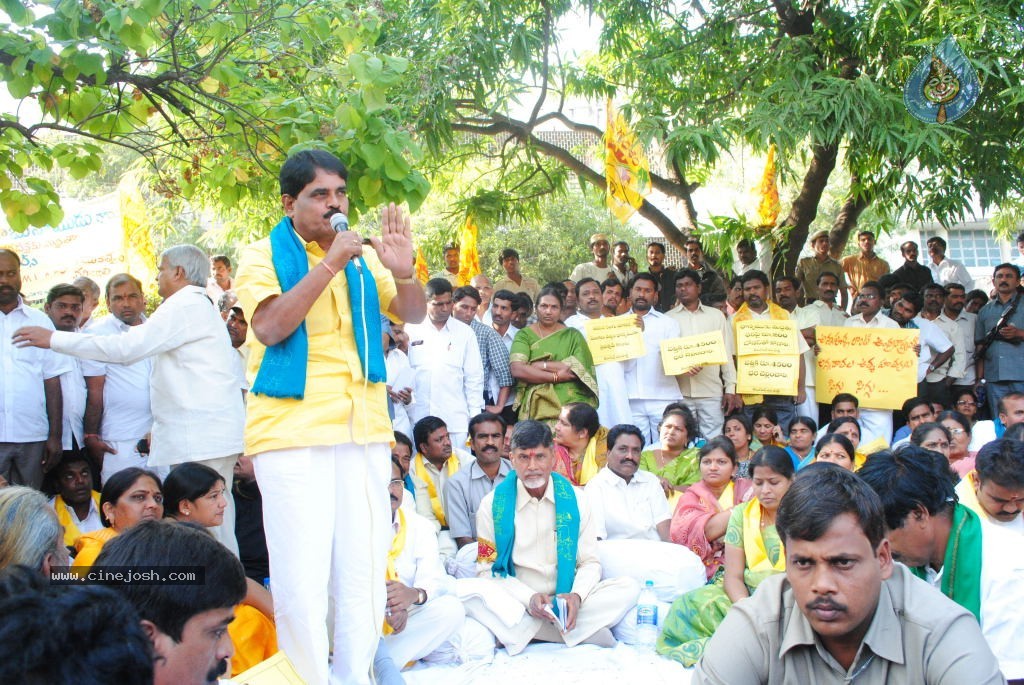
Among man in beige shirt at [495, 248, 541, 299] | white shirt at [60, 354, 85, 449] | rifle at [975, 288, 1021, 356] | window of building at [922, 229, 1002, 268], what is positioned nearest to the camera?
white shirt at [60, 354, 85, 449]

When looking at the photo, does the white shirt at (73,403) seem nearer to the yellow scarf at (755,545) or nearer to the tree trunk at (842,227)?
the yellow scarf at (755,545)

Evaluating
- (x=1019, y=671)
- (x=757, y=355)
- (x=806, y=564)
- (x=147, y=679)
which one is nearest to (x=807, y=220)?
(x=757, y=355)

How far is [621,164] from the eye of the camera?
848cm

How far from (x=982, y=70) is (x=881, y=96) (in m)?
0.79

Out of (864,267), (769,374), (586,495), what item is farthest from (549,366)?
(864,267)

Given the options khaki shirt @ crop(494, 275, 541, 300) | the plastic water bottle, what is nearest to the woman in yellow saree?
the plastic water bottle

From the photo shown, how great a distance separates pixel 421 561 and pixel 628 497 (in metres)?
1.67

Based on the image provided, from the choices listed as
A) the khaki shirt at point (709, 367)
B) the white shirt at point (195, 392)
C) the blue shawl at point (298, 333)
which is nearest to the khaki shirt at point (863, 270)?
the khaki shirt at point (709, 367)

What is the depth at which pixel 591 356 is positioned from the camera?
7.58 m

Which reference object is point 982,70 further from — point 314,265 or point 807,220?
point 314,265

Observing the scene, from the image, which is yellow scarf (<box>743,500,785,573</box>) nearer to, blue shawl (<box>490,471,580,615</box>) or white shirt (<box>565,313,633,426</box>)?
blue shawl (<box>490,471,580,615</box>)

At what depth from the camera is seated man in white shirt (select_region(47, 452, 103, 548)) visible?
550cm

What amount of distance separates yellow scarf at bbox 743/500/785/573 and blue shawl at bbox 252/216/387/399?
2433 millimetres

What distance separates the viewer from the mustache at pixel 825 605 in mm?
2305
